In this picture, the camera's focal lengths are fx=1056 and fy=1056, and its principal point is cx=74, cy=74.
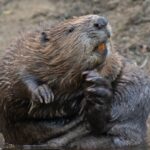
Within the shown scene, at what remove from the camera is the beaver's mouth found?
9.84 m

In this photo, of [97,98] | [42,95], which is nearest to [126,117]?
[97,98]

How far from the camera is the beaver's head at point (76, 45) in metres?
9.82

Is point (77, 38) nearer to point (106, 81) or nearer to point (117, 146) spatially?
point (106, 81)

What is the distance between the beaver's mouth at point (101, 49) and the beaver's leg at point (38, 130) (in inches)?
40.4

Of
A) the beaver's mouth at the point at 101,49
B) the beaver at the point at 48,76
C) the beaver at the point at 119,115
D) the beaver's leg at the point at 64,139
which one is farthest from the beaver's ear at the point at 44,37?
the beaver's leg at the point at 64,139

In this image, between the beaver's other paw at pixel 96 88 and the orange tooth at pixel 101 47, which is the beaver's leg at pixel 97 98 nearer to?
the beaver's other paw at pixel 96 88

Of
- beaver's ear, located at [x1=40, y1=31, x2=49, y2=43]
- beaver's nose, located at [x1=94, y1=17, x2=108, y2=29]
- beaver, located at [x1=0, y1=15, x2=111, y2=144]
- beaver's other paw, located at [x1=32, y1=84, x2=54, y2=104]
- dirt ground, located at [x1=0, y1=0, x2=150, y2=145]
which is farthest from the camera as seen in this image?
dirt ground, located at [x1=0, y1=0, x2=150, y2=145]

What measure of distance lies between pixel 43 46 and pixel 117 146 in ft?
4.17

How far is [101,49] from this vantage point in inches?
389

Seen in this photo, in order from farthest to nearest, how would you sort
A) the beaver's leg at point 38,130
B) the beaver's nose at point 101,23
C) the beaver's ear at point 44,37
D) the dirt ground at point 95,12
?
1. the dirt ground at point 95,12
2. the beaver's leg at point 38,130
3. the beaver's ear at point 44,37
4. the beaver's nose at point 101,23

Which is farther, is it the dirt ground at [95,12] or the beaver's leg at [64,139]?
the dirt ground at [95,12]

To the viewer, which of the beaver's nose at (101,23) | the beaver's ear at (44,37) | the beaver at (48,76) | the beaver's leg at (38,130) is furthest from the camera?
the beaver's leg at (38,130)

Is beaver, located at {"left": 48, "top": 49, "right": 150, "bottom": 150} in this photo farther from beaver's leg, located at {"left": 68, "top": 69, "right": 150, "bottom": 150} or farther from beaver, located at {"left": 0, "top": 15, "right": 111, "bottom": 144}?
beaver, located at {"left": 0, "top": 15, "right": 111, "bottom": 144}

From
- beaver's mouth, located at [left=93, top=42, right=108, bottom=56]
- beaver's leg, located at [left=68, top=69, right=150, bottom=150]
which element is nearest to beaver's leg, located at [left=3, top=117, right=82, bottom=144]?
beaver's leg, located at [left=68, top=69, right=150, bottom=150]
